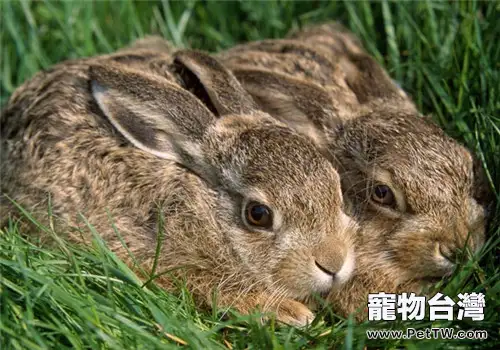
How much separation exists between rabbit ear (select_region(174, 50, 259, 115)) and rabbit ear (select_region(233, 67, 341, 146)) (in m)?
0.21

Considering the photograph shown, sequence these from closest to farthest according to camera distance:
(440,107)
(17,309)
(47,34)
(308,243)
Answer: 1. (17,309)
2. (308,243)
3. (440,107)
4. (47,34)

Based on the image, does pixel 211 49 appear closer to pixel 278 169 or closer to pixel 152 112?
pixel 152 112

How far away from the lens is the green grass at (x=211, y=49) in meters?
3.84

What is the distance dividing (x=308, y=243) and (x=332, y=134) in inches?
34.6

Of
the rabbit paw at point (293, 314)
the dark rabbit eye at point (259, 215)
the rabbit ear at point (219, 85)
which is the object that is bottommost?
the rabbit paw at point (293, 314)

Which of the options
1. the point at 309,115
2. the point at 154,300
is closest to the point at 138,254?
the point at 154,300

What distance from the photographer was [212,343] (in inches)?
154

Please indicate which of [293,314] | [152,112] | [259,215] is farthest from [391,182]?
[152,112]

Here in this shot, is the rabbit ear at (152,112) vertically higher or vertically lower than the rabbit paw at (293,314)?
higher

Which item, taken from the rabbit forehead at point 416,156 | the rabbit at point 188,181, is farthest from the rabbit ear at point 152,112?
the rabbit forehead at point 416,156

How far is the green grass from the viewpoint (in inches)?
151

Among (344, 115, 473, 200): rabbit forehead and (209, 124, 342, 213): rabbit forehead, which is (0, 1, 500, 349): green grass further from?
(209, 124, 342, 213): rabbit forehead

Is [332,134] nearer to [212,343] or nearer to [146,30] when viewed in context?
[212,343]

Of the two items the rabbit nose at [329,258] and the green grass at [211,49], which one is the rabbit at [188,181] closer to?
the rabbit nose at [329,258]
